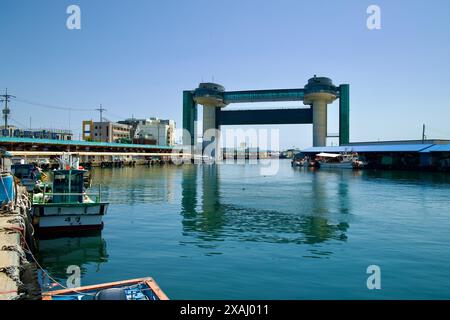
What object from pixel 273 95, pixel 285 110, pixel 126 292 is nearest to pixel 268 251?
pixel 126 292

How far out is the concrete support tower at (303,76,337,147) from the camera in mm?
138375

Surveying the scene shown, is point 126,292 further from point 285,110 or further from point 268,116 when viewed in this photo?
point 285,110

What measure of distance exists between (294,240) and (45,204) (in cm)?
Answer: 1320

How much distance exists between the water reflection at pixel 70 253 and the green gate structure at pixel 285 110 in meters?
123

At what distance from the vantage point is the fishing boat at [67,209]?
1888 cm

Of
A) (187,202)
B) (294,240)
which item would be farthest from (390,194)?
(294,240)

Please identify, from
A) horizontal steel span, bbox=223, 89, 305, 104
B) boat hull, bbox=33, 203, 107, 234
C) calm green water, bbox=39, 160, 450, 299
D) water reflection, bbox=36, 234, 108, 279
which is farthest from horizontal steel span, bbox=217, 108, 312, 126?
water reflection, bbox=36, 234, 108, 279

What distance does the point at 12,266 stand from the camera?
36.1 feet

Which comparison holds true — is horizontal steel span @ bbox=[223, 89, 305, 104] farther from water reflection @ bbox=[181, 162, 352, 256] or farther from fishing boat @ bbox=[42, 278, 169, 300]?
fishing boat @ bbox=[42, 278, 169, 300]

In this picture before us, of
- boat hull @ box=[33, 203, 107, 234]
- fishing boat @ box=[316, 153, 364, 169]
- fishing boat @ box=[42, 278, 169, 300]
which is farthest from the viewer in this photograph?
fishing boat @ box=[316, 153, 364, 169]

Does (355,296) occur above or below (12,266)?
below

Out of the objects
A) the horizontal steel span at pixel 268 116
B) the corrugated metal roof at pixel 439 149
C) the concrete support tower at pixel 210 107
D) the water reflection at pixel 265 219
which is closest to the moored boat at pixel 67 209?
the water reflection at pixel 265 219
